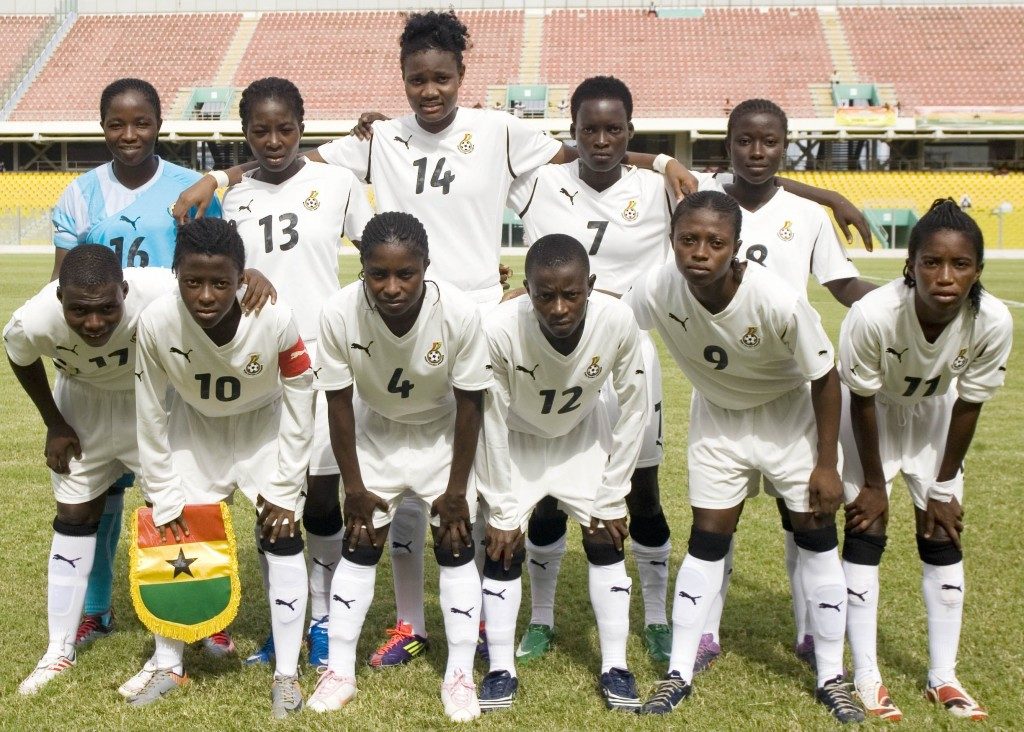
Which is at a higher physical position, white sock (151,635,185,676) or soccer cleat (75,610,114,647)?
white sock (151,635,185,676)

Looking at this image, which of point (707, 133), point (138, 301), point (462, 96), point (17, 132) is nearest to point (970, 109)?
point (707, 133)

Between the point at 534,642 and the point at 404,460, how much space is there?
99cm

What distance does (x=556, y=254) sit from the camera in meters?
3.54

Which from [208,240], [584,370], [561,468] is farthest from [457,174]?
[561,468]

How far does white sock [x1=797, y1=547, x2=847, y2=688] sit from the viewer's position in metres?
3.70

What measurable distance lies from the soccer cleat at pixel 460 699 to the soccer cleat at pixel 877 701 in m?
1.31

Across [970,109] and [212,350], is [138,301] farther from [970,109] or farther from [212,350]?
[970,109]

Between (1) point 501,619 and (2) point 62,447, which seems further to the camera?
(2) point 62,447

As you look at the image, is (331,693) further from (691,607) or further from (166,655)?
(691,607)

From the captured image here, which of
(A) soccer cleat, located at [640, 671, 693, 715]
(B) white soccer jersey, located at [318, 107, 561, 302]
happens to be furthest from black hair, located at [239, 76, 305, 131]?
(A) soccer cleat, located at [640, 671, 693, 715]

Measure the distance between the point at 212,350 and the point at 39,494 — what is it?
327cm

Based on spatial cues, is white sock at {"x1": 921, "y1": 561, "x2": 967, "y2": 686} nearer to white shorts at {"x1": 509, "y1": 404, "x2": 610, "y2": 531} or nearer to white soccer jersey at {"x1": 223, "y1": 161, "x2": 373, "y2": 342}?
white shorts at {"x1": 509, "y1": 404, "x2": 610, "y2": 531}

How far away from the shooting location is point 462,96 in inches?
1554

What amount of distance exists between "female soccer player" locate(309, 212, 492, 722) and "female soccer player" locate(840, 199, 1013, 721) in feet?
4.31
